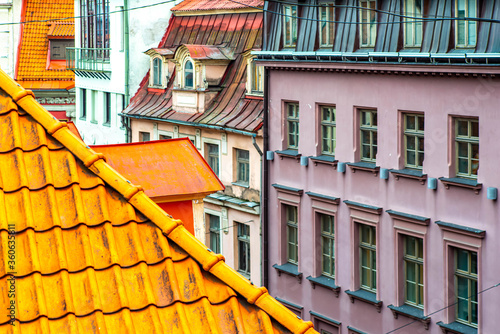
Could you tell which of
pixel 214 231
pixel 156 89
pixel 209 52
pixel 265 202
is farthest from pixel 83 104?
pixel 265 202

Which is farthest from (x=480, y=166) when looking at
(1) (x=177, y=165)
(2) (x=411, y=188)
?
(1) (x=177, y=165)

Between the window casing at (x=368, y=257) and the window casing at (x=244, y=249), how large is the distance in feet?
18.6

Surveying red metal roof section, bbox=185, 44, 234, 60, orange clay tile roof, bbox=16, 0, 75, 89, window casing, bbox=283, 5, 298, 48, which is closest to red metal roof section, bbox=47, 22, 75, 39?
orange clay tile roof, bbox=16, 0, 75, 89

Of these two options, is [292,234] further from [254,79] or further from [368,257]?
[254,79]

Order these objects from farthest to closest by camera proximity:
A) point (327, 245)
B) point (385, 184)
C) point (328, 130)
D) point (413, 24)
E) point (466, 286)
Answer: point (327, 245) → point (328, 130) → point (385, 184) → point (413, 24) → point (466, 286)

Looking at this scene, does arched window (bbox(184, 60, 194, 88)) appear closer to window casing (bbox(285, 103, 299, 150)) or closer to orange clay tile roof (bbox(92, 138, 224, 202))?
window casing (bbox(285, 103, 299, 150))

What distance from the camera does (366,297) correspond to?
22062 millimetres

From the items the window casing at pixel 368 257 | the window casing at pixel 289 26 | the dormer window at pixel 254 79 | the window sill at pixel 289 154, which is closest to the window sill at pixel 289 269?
the window casing at pixel 368 257

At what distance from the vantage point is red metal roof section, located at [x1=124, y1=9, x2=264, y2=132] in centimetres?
2792

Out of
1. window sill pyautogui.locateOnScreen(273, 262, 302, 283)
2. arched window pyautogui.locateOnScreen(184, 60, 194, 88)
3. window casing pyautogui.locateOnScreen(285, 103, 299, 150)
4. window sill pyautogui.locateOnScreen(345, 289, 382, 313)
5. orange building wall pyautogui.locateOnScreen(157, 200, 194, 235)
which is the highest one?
arched window pyautogui.locateOnScreen(184, 60, 194, 88)

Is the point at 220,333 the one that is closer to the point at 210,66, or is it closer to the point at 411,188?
the point at 411,188

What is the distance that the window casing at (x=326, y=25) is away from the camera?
75.7 feet

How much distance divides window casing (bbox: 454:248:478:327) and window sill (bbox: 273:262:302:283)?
5.85 metres

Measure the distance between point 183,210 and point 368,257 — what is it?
42.5 feet
